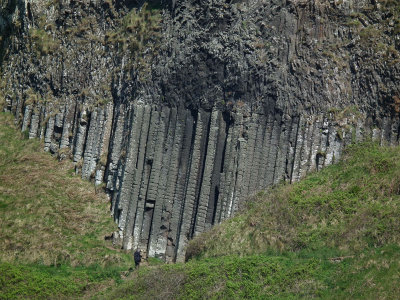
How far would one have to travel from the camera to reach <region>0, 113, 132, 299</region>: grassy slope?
3912 cm

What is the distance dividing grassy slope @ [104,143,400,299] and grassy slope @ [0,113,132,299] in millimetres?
3050

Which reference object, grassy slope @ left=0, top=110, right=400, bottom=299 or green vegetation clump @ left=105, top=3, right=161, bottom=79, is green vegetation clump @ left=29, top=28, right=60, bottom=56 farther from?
grassy slope @ left=0, top=110, right=400, bottom=299

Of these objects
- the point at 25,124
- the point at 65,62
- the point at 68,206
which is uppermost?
the point at 65,62

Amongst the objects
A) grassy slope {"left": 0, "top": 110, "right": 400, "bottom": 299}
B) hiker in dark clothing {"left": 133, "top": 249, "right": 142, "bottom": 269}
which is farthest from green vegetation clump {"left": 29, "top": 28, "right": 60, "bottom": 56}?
hiker in dark clothing {"left": 133, "top": 249, "right": 142, "bottom": 269}

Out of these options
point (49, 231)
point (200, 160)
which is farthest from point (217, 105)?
point (49, 231)

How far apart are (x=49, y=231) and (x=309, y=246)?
1304 cm

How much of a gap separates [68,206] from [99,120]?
5394mm

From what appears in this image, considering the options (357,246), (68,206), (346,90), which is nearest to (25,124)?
(68,206)

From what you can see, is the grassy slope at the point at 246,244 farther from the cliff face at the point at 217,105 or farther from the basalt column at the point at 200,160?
the cliff face at the point at 217,105

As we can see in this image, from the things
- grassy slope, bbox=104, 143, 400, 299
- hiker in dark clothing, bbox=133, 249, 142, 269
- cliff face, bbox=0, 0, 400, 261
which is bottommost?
hiker in dark clothing, bbox=133, 249, 142, 269

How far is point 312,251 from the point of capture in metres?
37.5

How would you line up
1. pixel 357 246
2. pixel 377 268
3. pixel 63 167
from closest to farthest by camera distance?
pixel 377 268 → pixel 357 246 → pixel 63 167

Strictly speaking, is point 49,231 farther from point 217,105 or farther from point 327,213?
point 327,213

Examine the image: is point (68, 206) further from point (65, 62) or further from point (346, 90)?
point (346, 90)
